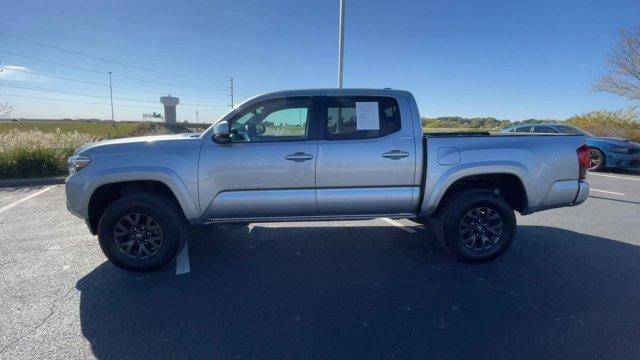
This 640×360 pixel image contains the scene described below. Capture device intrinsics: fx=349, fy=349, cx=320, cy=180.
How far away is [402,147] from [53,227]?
5.31 metres

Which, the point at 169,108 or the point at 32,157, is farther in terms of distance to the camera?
the point at 169,108

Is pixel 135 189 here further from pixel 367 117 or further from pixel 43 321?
pixel 367 117

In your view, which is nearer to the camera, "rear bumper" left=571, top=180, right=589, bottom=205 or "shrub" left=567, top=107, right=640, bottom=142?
"rear bumper" left=571, top=180, right=589, bottom=205

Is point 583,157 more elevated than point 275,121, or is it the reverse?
point 275,121

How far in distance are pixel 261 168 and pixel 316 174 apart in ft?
1.94

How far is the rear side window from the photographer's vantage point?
3.87m

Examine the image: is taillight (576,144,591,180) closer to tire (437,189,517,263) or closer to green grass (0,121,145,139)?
tire (437,189,517,263)

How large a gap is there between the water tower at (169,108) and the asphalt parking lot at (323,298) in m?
18.9

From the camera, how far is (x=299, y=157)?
3.73 meters

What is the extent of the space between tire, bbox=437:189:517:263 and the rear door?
1.60 ft

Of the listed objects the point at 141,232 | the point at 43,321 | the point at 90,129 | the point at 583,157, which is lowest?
the point at 43,321

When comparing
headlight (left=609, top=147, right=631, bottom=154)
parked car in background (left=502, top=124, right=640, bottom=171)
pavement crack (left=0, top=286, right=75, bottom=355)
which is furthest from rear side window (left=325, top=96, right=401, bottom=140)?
headlight (left=609, top=147, right=631, bottom=154)

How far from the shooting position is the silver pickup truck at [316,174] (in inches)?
144

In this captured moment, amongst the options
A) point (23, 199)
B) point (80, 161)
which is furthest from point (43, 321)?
point (23, 199)
